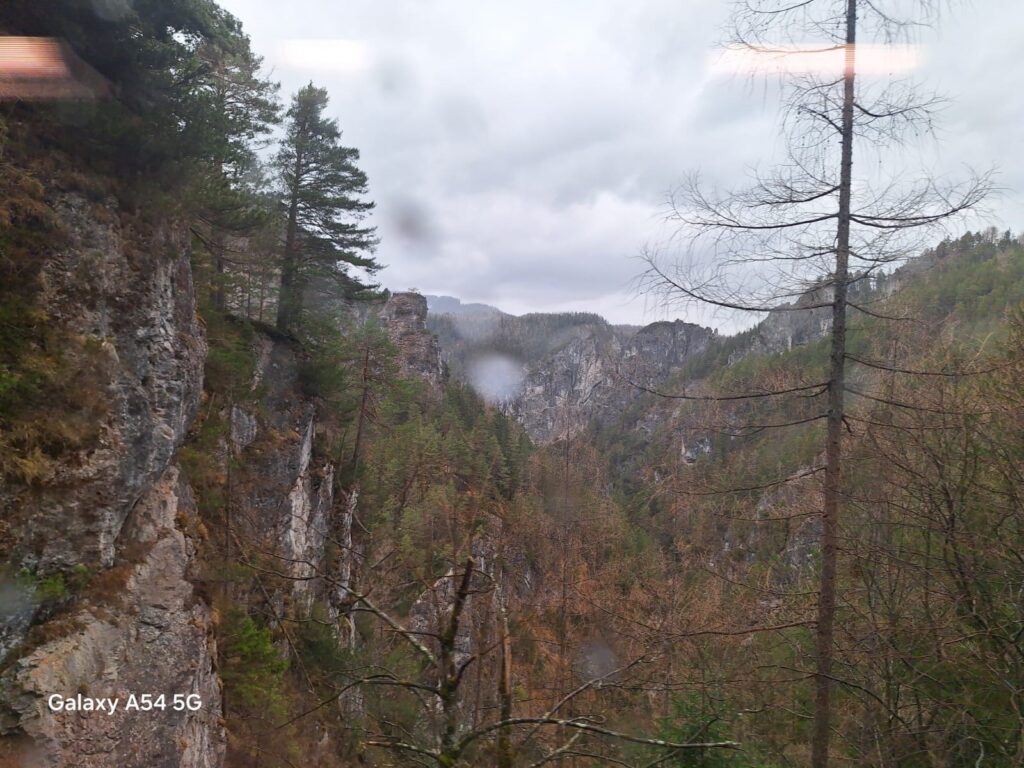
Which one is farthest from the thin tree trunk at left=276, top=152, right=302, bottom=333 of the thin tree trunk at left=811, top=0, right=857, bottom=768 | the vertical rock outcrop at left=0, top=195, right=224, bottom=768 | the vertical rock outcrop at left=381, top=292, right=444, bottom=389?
the vertical rock outcrop at left=381, top=292, right=444, bottom=389

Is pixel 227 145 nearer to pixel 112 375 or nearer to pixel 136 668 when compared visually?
pixel 112 375

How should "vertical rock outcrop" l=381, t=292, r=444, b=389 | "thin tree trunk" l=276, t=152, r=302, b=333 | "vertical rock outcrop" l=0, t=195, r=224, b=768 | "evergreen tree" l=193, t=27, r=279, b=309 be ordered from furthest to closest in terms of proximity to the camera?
1. "vertical rock outcrop" l=381, t=292, r=444, b=389
2. "thin tree trunk" l=276, t=152, r=302, b=333
3. "evergreen tree" l=193, t=27, r=279, b=309
4. "vertical rock outcrop" l=0, t=195, r=224, b=768

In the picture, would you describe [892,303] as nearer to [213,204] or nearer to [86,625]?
[86,625]

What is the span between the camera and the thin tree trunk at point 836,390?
5172 mm

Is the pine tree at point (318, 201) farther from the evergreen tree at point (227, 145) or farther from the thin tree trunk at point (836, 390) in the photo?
the thin tree trunk at point (836, 390)

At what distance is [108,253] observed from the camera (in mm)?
7875

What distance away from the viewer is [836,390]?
5.26 m

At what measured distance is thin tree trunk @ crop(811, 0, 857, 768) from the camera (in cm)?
517

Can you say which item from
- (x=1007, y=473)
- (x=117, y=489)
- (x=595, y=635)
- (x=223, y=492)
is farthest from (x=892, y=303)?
(x=595, y=635)

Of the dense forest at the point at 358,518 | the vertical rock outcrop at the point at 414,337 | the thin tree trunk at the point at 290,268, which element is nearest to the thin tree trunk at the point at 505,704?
the dense forest at the point at 358,518

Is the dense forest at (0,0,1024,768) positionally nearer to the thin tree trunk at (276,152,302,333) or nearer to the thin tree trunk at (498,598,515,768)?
the thin tree trunk at (498,598,515,768)

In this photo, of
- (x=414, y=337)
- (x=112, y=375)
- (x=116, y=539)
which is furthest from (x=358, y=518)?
(x=414, y=337)

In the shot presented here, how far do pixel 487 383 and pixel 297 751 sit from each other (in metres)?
182

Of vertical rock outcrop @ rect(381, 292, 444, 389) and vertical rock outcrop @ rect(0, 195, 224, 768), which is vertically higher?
vertical rock outcrop @ rect(381, 292, 444, 389)
